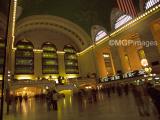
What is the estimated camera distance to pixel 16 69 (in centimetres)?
2844

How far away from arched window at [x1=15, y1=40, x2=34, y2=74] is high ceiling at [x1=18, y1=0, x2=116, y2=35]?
290 inches

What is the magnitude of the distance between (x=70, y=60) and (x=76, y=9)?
11902 millimetres

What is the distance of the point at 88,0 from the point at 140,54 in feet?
42.4

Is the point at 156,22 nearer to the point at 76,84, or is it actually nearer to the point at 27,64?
the point at 76,84

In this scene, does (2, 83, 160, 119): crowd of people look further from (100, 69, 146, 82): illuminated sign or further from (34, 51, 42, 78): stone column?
(34, 51, 42, 78): stone column

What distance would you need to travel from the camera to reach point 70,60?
3419 cm

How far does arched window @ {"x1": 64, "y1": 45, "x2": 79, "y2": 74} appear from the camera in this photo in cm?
3353

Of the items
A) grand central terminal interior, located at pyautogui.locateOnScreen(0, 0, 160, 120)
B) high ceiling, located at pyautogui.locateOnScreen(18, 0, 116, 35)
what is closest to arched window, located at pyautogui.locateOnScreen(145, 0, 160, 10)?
grand central terminal interior, located at pyautogui.locateOnScreen(0, 0, 160, 120)

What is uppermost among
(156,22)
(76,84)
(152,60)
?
(156,22)

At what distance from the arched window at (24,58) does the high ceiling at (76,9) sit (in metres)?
7.36

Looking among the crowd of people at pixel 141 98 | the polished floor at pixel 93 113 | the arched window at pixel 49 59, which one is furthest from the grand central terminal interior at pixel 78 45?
the polished floor at pixel 93 113

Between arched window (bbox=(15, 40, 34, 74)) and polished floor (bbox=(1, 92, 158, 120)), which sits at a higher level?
arched window (bbox=(15, 40, 34, 74))

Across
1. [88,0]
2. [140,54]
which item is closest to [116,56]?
[140,54]

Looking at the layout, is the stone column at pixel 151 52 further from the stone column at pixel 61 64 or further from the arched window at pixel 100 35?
the stone column at pixel 61 64
